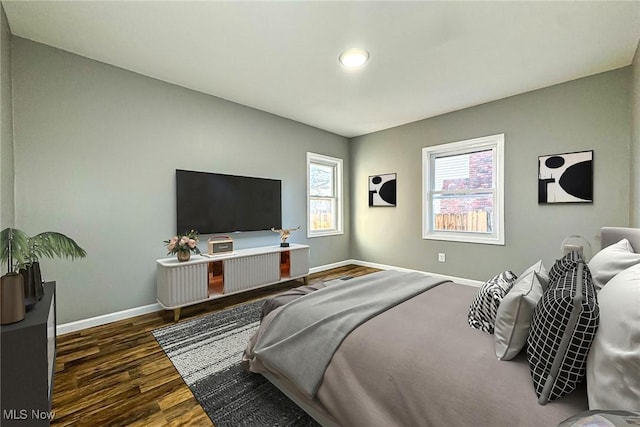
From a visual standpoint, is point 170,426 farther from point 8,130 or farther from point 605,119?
point 605,119

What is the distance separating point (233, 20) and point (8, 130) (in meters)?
1.91

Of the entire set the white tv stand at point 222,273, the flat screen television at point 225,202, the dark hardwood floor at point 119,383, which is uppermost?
the flat screen television at point 225,202

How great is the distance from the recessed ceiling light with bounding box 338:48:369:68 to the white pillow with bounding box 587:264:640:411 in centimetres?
238

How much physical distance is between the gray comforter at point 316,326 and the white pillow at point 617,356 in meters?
0.86

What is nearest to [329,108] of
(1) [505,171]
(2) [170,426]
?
(1) [505,171]

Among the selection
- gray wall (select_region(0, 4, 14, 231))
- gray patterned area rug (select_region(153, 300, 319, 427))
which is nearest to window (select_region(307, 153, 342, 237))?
gray patterned area rug (select_region(153, 300, 319, 427))

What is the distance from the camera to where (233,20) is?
2.03m

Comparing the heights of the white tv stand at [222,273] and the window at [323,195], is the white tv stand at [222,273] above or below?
below

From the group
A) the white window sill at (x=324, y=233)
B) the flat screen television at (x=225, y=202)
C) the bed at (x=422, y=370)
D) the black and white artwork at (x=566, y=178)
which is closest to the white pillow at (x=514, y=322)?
the bed at (x=422, y=370)

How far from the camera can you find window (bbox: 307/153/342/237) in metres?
4.70

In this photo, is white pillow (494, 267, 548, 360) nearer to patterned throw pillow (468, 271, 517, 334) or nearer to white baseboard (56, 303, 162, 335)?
patterned throw pillow (468, 271, 517, 334)

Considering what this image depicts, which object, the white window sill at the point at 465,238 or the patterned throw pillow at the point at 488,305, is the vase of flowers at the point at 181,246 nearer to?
the patterned throw pillow at the point at 488,305

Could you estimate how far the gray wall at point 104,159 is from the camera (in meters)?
2.31

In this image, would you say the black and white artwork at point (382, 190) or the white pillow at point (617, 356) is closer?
the white pillow at point (617, 356)
